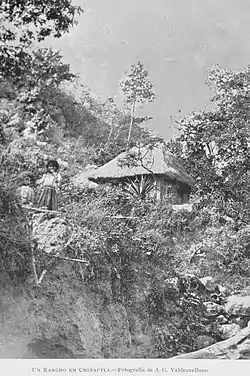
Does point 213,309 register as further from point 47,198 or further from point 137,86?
point 137,86

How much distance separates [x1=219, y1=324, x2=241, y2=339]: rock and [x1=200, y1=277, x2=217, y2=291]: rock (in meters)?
0.21

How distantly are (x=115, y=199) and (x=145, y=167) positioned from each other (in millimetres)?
242

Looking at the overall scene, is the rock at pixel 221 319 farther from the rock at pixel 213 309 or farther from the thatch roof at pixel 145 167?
the thatch roof at pixel 145 167

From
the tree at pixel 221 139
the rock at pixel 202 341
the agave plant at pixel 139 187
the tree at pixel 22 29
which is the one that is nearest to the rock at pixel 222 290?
the rock at pixel 202 341

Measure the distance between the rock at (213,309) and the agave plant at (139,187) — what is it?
2.27 feet

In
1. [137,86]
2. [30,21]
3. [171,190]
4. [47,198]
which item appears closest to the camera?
→ [47,198]

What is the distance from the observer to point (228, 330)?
2619 mm

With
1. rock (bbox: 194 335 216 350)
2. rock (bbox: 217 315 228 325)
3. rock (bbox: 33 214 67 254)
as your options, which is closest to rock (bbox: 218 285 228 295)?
rock (bbox: 217 315 228 325)

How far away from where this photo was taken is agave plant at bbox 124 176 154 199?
2.66m

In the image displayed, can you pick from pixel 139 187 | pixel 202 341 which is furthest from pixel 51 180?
pixel 202 341

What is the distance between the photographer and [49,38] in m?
2.81

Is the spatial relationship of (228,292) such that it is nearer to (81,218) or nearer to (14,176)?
(81,218)

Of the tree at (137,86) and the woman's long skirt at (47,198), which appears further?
the tree at (137,86)

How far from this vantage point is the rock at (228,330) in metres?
2.60
